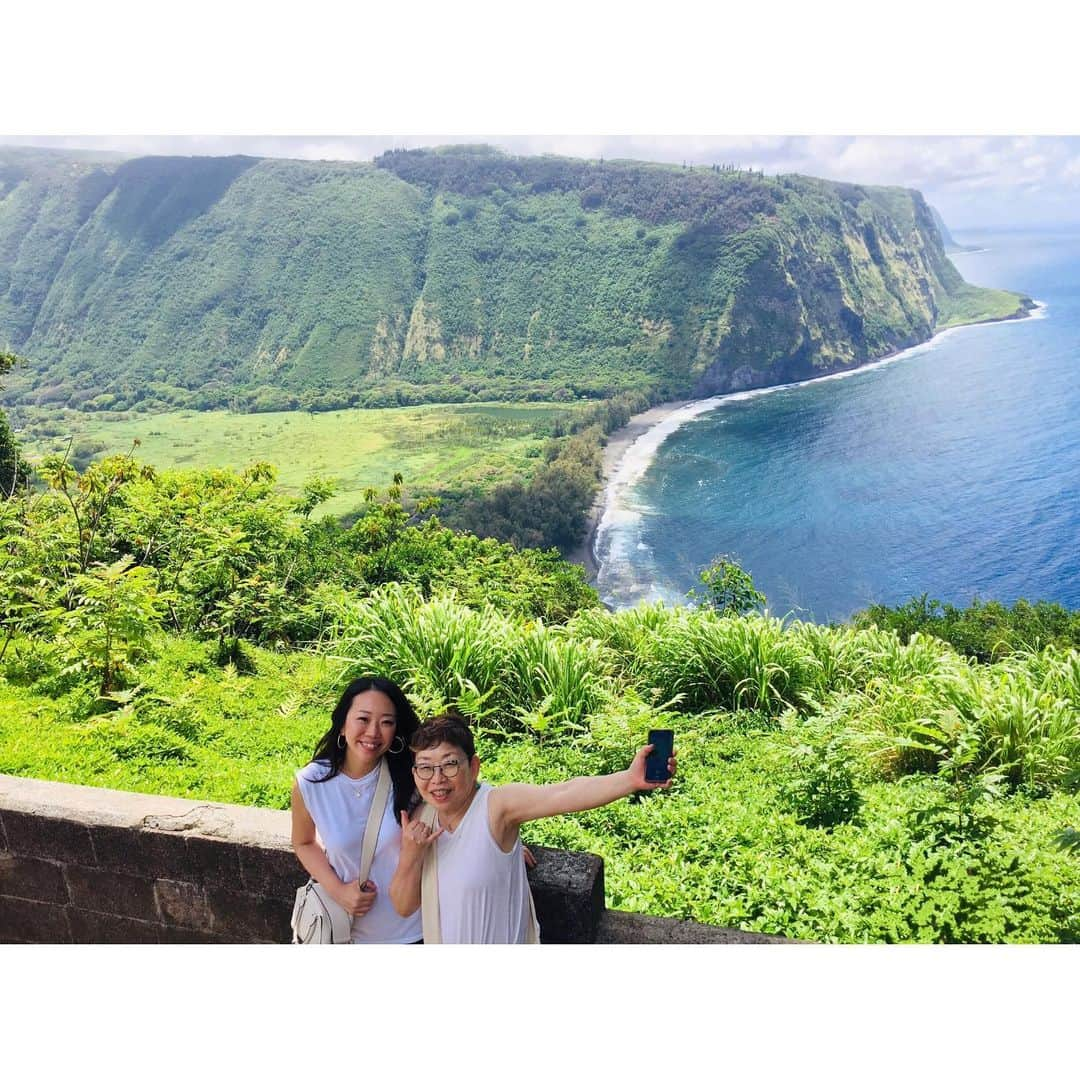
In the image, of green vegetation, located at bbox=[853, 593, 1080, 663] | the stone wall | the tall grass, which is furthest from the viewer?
green vegetation, located at bbox=[853, 593, 1080, 663]

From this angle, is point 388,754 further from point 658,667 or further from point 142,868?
point 658,667

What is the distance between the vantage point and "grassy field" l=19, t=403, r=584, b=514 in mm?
4613

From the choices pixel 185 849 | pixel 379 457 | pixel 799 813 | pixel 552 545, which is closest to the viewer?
pixel 185 849

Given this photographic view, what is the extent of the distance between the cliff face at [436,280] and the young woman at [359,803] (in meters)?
2.54

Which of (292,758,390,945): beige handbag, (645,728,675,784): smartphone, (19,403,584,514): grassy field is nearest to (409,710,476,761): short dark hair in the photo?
(292,758,390,945): beige handbag

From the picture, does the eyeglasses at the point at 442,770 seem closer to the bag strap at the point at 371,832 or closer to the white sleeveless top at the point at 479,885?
the white sleeveless top at the point at 479,885

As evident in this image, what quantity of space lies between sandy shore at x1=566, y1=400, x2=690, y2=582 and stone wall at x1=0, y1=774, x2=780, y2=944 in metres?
1.91

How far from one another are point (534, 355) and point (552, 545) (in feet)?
3.08

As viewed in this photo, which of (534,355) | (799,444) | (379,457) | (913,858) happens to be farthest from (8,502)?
A: (913,858)

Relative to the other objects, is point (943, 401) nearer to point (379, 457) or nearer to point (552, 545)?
point (552, 545)

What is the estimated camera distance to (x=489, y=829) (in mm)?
2160

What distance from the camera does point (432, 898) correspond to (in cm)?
222

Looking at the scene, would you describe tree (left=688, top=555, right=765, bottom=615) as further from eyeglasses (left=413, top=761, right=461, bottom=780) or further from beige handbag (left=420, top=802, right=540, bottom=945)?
eyeglasses (left=413, top=761, right=461, bottom=780)

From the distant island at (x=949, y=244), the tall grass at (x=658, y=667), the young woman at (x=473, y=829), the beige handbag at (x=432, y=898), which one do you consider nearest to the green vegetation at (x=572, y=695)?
the tall grass at (x=658, y=667)
